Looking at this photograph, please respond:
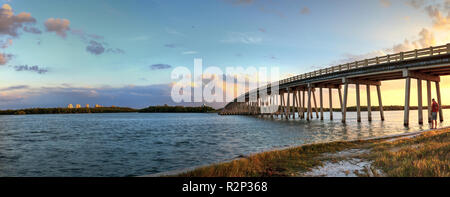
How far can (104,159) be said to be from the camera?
55.0ft

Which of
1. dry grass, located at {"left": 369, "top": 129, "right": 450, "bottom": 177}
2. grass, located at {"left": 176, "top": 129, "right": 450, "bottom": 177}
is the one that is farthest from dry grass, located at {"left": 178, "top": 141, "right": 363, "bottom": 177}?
dry grass, located at {"left": 369, "top": 129, "right": 450, "bottom": 177}

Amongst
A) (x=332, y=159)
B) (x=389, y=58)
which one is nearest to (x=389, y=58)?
(x=389, y=58)

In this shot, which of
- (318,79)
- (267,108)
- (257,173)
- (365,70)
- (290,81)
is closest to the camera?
(257,173)

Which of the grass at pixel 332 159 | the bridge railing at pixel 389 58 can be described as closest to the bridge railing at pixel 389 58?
the bridge railing at pixel 389 58

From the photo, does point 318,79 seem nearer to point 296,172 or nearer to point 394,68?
point 394,68

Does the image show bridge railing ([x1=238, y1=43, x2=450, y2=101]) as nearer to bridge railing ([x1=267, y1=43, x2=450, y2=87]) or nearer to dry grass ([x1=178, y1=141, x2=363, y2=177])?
bridge railing ([x1=267, y1=43, x2=450, y2=87])

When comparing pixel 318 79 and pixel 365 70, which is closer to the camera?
pixel 365 70

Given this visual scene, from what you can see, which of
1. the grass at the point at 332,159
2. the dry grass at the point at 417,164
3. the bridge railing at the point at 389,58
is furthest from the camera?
the bridge railing at the point at 389,58

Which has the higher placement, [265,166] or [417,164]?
[417,164]


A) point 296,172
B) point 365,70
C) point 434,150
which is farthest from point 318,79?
point 296,172

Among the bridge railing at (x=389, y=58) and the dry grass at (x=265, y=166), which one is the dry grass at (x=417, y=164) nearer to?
the dry grass at (x=265, y=166)

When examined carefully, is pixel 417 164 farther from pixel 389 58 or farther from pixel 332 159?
pixel 389 58
